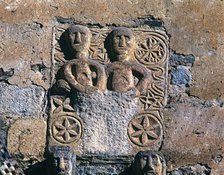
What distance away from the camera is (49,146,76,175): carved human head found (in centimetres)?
803

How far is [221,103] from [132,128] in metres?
0.51

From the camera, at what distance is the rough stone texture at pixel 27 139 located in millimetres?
8227

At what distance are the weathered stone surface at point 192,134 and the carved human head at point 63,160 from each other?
53 centimetres

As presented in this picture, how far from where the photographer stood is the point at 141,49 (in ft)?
27.5

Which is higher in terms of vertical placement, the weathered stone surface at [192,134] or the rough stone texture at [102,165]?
the weathered stone surface at [192,134]

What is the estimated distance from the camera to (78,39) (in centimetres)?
834

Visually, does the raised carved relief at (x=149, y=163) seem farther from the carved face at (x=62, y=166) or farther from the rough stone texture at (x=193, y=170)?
the carved face at (x=62, y=166)

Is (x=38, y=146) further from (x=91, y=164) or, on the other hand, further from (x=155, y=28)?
(x=155, y=28)

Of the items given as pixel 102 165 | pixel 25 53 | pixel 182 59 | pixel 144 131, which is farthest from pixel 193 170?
pixel 25 53

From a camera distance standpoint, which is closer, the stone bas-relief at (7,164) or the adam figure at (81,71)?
the stone bas-relief at (7,164)

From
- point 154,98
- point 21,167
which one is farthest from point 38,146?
point 154,98

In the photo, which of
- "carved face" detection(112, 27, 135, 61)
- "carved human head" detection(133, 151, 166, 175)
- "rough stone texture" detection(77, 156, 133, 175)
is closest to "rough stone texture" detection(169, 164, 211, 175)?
"carved human head" detection(133, 151, 166, 175)

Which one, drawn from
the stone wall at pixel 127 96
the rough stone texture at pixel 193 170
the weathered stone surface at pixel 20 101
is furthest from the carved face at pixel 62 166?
the rough stone texture at pixel 193 170

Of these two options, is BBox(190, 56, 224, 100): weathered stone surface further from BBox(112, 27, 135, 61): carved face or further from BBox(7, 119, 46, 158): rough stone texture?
BBox(7, 119, 46, 158): rough stone texture
